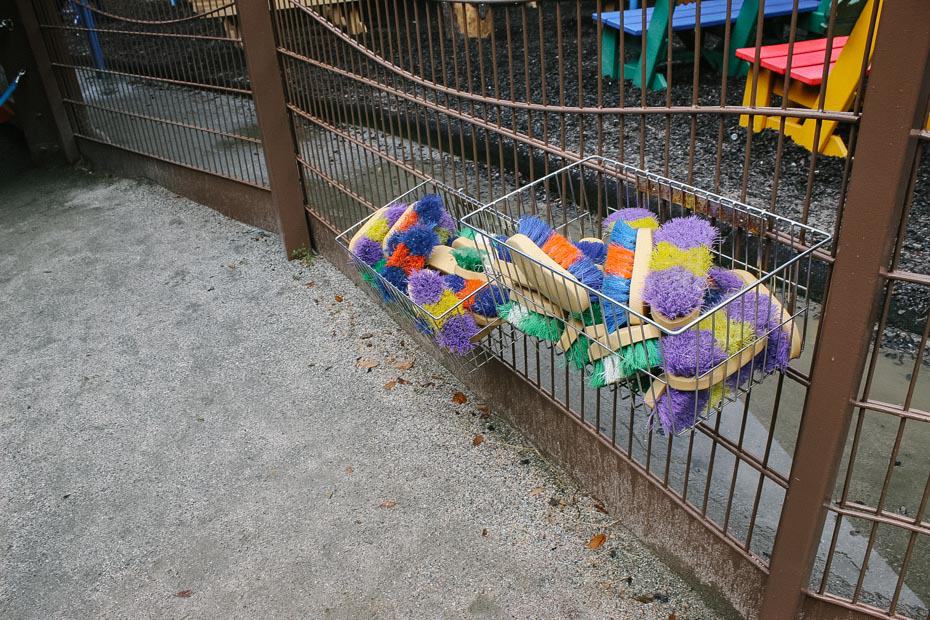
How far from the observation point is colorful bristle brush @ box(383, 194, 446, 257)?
2.92 meters

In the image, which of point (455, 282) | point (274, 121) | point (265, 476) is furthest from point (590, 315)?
point (274, 121)

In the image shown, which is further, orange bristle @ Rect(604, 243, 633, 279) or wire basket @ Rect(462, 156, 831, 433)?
orange bristle @ Rect(604, 243, 633, 279)

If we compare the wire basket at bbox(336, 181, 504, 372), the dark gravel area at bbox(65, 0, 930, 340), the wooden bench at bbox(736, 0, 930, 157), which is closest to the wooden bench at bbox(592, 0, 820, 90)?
the dark gravel area at bbox(65, 0, 930, 340)

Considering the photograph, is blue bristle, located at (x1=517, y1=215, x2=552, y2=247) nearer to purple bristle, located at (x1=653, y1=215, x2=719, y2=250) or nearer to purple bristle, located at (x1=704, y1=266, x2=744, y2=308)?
purple bristle, located at (x1=653, y1=215, x2=719, y2=250)

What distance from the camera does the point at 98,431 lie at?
3650mm

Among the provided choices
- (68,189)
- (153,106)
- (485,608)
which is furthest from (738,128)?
(68,189)

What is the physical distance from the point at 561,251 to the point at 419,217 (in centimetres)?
89

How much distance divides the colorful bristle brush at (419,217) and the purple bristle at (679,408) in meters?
1.27

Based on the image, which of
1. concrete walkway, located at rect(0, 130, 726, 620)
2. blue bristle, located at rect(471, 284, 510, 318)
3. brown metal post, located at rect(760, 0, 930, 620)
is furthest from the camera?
concrete walkway, located at rect(0, 130, 726, 620)

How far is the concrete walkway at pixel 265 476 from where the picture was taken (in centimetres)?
270

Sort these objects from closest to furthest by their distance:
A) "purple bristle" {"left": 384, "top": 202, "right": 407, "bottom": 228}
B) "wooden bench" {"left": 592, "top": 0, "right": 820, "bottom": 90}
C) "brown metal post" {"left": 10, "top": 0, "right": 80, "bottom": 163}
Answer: "purple bristle" {"left": 384, "top": 202, "right": 407, "bottom": 228}
"brown metal post" {"left": 10, "top": 0, "right": 80, "bottom": 163}
"wooden bench" {"left": 592, "top": 0, "right": 820, "bottom": 90}

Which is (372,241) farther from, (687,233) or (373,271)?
(687,233)

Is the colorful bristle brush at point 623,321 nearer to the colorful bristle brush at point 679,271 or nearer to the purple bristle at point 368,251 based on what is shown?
the colorful bristle brush at point 679,271

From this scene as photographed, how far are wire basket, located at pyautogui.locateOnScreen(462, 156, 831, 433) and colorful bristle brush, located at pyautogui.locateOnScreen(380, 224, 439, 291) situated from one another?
0.58 meters
